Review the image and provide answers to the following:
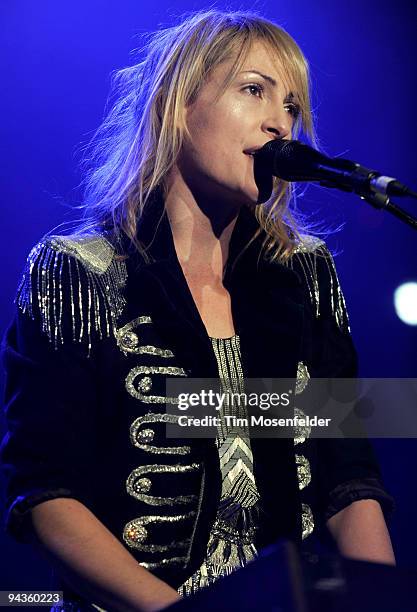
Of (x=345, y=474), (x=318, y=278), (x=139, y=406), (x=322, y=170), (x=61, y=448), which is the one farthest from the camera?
(x=318, y=278)

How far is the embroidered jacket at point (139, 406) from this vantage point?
163 cm

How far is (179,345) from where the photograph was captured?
178 cm

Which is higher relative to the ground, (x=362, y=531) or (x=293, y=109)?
(x=293, y=109)

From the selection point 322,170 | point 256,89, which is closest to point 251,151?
point 256,89

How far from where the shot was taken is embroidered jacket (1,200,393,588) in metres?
1.63

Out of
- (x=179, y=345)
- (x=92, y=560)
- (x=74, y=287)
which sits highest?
(x=74, y=287)

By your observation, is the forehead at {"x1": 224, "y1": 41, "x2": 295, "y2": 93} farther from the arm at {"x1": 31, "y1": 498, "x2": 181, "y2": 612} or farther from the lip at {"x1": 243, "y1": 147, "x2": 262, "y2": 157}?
the arm at {"x1": 31, "y1": 498, "x2": 181, "y2": 612}

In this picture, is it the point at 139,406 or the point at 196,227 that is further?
the point at 196,227

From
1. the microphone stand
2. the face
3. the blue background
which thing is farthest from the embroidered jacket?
the blue background

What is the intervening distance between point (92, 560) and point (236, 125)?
0.88 m

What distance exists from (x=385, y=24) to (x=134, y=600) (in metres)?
2.33

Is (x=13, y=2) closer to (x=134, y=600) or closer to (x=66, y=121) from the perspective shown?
(x=66, y=121)

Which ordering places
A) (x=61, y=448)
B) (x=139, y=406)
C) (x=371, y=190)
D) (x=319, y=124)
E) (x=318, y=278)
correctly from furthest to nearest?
(x=319, y=124), (x=318, y=278), (x=139, y=406), (x=61, y=448), (x=371, y=190)

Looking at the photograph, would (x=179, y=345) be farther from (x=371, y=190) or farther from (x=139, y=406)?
(x=371, y=190)
